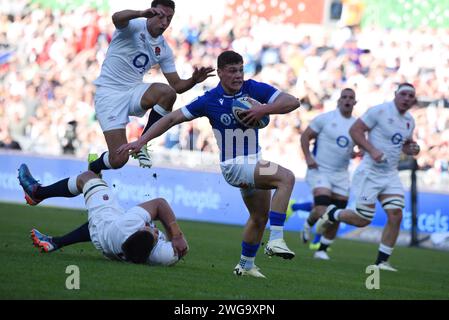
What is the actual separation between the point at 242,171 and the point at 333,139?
696cm

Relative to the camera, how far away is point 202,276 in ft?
31.8

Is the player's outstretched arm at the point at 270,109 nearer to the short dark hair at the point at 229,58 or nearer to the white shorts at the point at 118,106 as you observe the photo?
the short dark hair at the point at 229,58

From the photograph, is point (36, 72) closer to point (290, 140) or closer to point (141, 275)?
point (290, 140)

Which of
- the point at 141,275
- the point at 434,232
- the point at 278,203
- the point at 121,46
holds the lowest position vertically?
the point at 434,232

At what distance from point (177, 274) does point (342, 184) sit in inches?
289

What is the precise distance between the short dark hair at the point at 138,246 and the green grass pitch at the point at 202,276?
0.40 feet

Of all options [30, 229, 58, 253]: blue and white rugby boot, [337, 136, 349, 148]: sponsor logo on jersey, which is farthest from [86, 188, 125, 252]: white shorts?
[337, 136, 349, 148]: sponsor logo on jersey

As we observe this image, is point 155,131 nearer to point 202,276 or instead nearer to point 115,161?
point 202,276

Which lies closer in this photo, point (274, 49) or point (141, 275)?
point (141, 275)

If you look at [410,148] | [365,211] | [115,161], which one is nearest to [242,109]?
[115,161]

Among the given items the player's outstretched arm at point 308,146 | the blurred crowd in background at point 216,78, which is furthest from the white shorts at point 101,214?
the blurred crowd in background at point 216,78

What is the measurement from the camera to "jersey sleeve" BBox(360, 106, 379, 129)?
1355 cm

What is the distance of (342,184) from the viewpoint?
53.9ft
